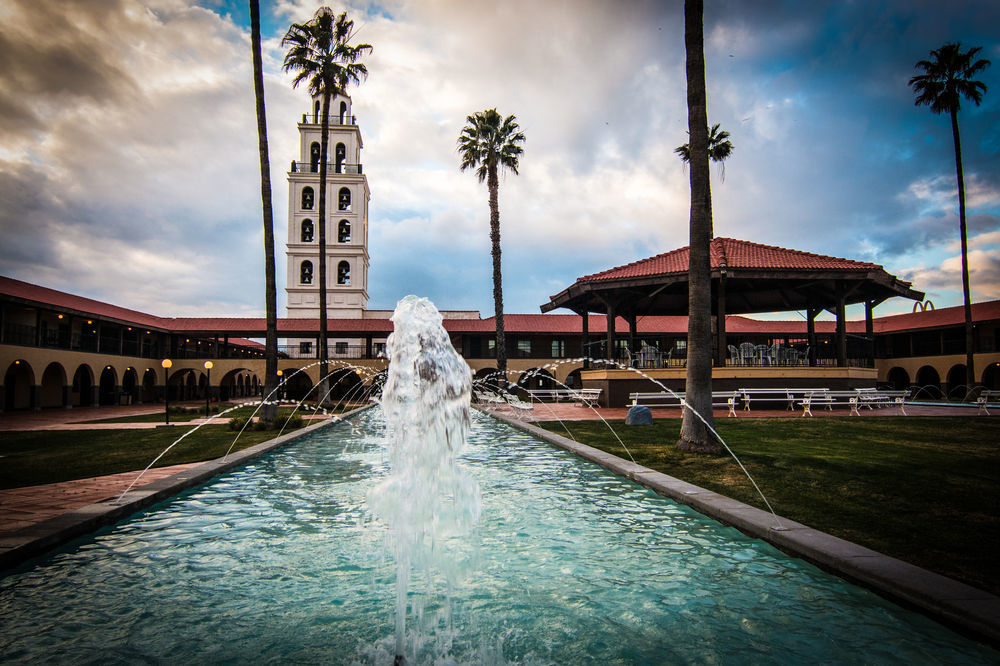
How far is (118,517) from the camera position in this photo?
16.8ft

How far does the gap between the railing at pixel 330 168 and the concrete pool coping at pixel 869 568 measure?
44041mm

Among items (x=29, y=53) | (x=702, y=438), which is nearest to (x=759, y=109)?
(x=702, y=438)

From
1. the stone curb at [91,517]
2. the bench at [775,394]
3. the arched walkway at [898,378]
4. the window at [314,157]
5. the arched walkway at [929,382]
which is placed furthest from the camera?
the window at [314,157]

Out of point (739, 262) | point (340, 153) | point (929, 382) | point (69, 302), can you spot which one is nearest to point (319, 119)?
point (340, 153)

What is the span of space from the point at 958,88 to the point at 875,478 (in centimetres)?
2942

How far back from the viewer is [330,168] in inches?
1747

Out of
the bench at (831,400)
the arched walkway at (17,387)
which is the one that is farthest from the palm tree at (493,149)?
the arched walkway at (17,387)

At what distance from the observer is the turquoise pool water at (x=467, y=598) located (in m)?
2.73

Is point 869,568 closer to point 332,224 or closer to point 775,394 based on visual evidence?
point 775,394

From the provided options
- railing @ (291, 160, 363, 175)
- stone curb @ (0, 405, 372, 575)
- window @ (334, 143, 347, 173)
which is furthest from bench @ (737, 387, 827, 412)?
window @ (334, 143, 347, 173)

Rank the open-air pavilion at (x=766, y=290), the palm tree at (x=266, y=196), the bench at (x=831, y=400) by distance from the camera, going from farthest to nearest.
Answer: the open-air pavilion at (x=766, y=290) < the bench at (x=831, y=400) < the palm tree at (x=266, y=196)

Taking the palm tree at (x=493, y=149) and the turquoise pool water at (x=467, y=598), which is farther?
the palm tree at (x=493, y=149)

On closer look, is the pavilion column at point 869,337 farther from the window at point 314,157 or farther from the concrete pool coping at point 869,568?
the window at point 314,157

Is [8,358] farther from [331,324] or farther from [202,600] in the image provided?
[202,600]
